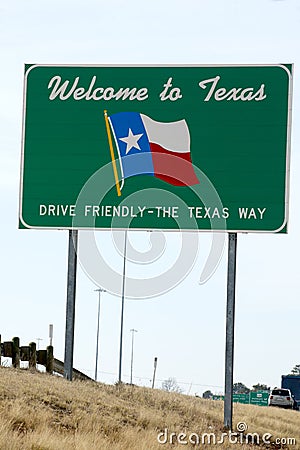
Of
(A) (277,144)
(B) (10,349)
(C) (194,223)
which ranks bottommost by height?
(B) (10,349)

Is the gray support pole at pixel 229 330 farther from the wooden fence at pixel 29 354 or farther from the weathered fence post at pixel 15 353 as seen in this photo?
the weathered fence post at pixel 15 353

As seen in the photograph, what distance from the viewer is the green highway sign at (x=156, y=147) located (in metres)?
21.9

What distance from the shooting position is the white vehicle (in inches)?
1899

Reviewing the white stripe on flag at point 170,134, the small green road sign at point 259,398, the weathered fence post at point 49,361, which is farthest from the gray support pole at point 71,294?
the small green road sign at point 259,398

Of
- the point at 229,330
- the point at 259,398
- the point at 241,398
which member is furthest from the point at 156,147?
the point at 241,398

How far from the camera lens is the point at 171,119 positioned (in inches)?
880

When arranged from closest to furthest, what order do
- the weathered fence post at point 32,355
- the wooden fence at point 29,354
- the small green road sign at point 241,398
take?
1. the wooden fence at point 29,354
2. the weathered fence post at point 32,355
3. the small green road sign at point 241,398

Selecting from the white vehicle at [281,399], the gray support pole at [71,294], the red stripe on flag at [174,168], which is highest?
the red stripe on flag at [174,168]

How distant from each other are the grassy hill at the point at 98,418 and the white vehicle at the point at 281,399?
24.3m

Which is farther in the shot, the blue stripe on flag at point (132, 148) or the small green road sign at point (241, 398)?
the small green road sign at point (241, 398)

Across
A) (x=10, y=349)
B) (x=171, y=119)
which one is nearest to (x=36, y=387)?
(x=10, y=349)

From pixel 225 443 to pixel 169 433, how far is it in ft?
4.46

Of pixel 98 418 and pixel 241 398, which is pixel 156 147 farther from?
pixel 241 398

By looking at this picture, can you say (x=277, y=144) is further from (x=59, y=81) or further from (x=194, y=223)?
(x=59, y=81)
